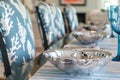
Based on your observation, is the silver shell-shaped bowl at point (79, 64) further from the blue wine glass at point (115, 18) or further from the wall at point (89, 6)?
the wall at point (89, 6)

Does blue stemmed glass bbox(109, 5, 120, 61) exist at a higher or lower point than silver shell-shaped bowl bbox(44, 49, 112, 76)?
higher

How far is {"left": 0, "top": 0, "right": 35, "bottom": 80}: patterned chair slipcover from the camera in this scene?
1431mm

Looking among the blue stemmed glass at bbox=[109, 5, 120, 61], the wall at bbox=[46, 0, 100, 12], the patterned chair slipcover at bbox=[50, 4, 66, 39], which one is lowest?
the wall at bbox=[46, 0, 100, 12]

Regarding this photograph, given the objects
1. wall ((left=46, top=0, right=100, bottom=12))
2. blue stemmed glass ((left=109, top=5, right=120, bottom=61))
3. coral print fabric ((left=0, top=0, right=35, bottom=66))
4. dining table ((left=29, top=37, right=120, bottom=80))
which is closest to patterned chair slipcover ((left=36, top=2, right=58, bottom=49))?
coral print fabric ((left=0, top=0, right=35, bottom=66))

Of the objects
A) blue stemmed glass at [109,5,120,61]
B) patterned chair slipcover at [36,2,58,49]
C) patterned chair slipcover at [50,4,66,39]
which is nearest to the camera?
blue stemmed glass at [109,5,120,61]

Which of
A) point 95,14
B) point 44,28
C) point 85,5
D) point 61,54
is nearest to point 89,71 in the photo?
point 61,54

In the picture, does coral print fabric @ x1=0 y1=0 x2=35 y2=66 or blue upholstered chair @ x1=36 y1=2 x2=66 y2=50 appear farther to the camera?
blue upholstered chair @ x1=36 y1=2 x2=66 y2=50

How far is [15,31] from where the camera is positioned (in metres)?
1.51

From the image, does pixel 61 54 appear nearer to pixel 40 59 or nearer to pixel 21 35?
pixel 40 59

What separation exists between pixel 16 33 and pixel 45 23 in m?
0.70

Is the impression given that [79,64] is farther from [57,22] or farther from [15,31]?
[57,22]

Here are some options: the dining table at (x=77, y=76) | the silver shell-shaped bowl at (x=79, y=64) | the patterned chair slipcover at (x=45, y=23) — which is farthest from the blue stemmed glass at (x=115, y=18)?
the patterned chair slipcover at (x=45, y=23)

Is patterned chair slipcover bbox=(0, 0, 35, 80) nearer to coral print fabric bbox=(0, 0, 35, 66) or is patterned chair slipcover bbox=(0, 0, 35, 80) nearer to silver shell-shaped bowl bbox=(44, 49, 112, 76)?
coral print fabric bbox=(0, 0, 35, 66)

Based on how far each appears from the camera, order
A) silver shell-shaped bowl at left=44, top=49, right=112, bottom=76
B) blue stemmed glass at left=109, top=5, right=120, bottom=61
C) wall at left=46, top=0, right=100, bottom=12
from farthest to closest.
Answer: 1. wall at left=46, top=0, right=100, bottom=12
2. blue stemmed glass at left=109, top=5, right=120, bottom=61
3. silver shell-shaped bowl at left=44, top=49, right=112, bottom=76
